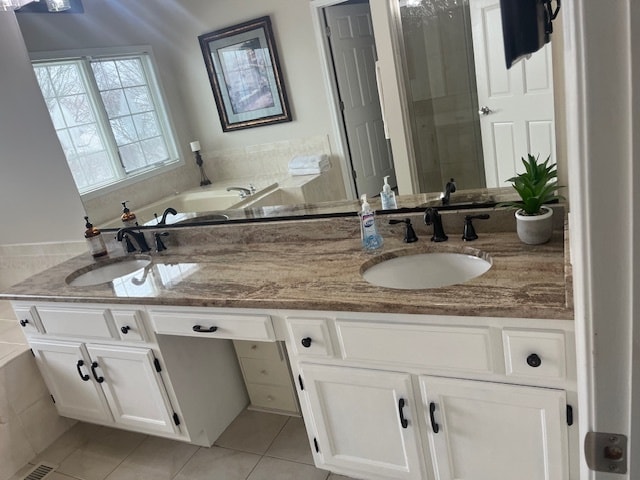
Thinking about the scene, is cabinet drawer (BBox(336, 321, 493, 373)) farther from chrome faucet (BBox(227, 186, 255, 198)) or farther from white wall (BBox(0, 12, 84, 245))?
white wall (BBox(0, 12, 84, 245))

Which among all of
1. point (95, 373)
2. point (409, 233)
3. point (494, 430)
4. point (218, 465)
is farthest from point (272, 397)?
point (494, 430)

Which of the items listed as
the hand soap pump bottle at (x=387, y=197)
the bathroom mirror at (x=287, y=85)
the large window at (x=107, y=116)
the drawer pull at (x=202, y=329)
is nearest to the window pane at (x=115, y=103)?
the large window at (x=107, y=116)

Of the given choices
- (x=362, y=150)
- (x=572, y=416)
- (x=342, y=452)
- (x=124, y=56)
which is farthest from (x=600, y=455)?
(x=124, y=56)

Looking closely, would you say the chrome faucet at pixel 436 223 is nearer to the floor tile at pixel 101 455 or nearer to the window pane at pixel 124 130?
the window pane at pixel 124 130

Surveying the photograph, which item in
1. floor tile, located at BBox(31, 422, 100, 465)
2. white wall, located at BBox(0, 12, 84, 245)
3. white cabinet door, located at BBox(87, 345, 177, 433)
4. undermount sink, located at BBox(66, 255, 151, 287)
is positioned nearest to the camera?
white cabinet door, located at BBox(87, 345, 177, 433)

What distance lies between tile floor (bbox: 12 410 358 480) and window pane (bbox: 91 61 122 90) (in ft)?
5.70

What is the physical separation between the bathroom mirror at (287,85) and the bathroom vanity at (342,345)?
16 centimetres

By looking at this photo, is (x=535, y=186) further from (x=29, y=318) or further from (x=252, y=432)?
(x=29, y=318)

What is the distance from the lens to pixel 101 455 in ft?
7.73

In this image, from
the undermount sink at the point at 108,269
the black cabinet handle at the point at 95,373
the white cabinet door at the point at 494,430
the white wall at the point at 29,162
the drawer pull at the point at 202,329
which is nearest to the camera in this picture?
the white cabinet door at the point at 494,430

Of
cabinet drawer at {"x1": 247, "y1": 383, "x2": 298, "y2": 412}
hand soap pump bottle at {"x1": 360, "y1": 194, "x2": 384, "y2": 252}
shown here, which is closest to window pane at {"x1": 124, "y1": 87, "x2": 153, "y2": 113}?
hand soap pump bottle at {"x1": 360, "y1": 194, "x2": 384, "y2": 252}

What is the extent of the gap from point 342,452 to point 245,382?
34.0 inches

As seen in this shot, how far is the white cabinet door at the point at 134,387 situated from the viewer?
2.00 metres

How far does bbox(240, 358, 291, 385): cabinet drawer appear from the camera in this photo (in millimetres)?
2305
